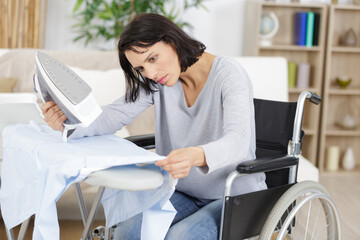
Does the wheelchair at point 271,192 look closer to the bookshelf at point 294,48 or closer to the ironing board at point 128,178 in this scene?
the ironing board at point 128,178

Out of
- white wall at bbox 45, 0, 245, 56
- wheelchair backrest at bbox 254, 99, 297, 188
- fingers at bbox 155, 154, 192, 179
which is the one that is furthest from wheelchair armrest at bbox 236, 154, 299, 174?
white wall at bbox 45, 0, 245, 56

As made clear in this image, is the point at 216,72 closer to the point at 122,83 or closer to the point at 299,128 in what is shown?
the point at 299,128

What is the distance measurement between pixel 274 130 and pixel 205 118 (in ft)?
1.06

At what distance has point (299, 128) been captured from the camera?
1.49 meters

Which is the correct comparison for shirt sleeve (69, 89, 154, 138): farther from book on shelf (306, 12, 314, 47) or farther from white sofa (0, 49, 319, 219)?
book on shelf (306, 12, 314, 47)

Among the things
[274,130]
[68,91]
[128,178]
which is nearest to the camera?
[128,178]

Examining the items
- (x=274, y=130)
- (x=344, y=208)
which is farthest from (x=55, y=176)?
(x=344, y=208)

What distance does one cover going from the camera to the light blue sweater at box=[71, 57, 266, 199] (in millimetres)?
1265

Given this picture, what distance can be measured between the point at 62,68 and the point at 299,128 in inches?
29.1

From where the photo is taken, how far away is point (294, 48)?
3559 millimetres

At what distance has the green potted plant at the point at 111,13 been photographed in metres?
3.35

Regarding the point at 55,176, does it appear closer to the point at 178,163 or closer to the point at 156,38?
the point at 178,163

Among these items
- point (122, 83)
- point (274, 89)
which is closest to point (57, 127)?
point (122, 83)

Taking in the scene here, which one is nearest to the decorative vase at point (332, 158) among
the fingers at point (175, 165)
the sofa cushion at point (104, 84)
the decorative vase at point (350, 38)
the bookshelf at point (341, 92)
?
the bookshelf at point (341, 92)
